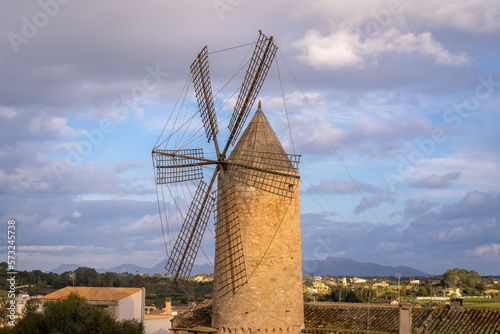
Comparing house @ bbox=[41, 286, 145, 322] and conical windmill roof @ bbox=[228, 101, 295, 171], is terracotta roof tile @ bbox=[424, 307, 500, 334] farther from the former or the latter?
house @ bbox=[41, 286, 145, 322]

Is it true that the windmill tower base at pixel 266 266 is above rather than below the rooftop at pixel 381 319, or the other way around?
above

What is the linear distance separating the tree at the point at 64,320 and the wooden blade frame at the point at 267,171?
655 cm

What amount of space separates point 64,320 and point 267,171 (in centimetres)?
→ 814

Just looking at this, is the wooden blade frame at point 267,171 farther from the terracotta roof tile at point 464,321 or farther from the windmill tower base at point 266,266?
the terracotta roof tile at point 464,321

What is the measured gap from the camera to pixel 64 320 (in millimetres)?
18891

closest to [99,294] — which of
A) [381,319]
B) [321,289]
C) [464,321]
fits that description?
[381,319]

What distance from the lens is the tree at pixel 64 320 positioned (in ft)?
61.2

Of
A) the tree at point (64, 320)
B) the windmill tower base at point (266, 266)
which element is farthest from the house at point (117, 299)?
the windmill tower base at point (266, 266)

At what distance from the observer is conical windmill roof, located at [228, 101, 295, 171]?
16469 millimetres

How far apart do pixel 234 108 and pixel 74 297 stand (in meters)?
8.23

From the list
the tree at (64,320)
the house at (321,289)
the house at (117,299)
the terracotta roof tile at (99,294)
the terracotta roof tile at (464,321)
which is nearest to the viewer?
the terracotta roof tile at (464,321)

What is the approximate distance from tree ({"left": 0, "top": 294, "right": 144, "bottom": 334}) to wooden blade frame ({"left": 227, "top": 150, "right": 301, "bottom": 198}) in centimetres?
655

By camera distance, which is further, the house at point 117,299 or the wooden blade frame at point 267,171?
the house at point 117,299

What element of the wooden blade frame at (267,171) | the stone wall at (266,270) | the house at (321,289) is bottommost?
the house at (321,289)
